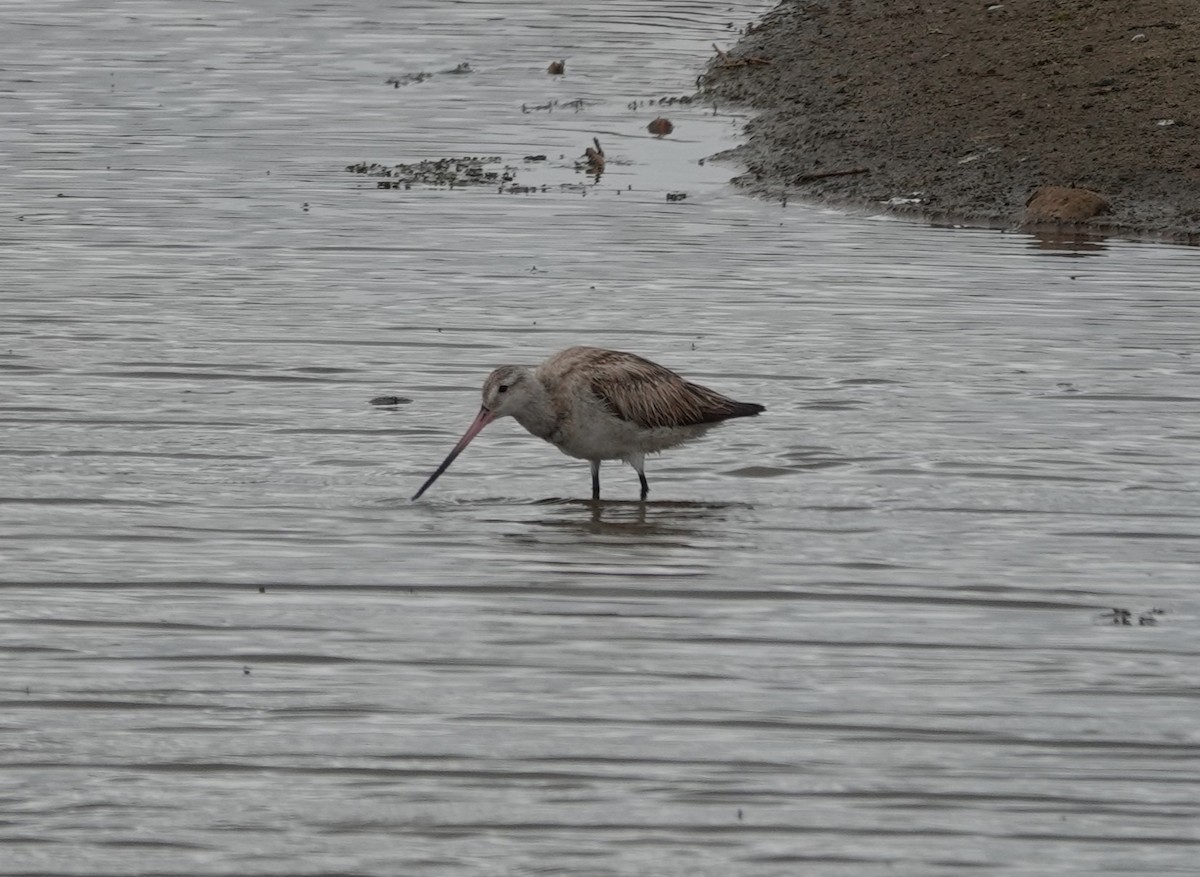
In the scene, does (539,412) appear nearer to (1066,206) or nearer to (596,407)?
(596,407)

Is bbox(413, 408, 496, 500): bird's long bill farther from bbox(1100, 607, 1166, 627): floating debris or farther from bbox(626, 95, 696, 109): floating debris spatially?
bbox(626, 95, 696, 109): floating debris

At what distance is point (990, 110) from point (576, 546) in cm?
1179

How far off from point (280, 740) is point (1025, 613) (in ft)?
9.57

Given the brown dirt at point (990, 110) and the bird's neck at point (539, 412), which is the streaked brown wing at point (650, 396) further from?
the brown dirt at point (990, 110)

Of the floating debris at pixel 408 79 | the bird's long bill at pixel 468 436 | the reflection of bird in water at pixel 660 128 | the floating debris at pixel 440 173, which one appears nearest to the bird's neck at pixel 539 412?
the bird's long bill at pixel 468 436

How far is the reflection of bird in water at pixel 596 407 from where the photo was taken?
10031 millimetres

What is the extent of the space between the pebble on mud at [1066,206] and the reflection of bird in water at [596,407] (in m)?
7.59

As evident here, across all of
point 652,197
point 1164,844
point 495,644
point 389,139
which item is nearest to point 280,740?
point 495,644

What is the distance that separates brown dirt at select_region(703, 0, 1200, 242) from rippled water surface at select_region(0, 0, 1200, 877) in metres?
0.97

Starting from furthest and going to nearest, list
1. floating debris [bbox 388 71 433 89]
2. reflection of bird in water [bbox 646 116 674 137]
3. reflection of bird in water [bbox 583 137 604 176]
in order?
floating debris [bbox 388 71 433 89]
reflection of bird in water [bbox 646 116 674 137]
reflection of bird in water [bbox 583 137 604 176]

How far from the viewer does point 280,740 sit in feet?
21.8

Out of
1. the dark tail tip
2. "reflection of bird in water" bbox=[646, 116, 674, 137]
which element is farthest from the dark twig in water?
the dark tail tip

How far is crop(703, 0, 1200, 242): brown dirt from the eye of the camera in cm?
1802

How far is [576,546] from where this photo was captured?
9250 mm
